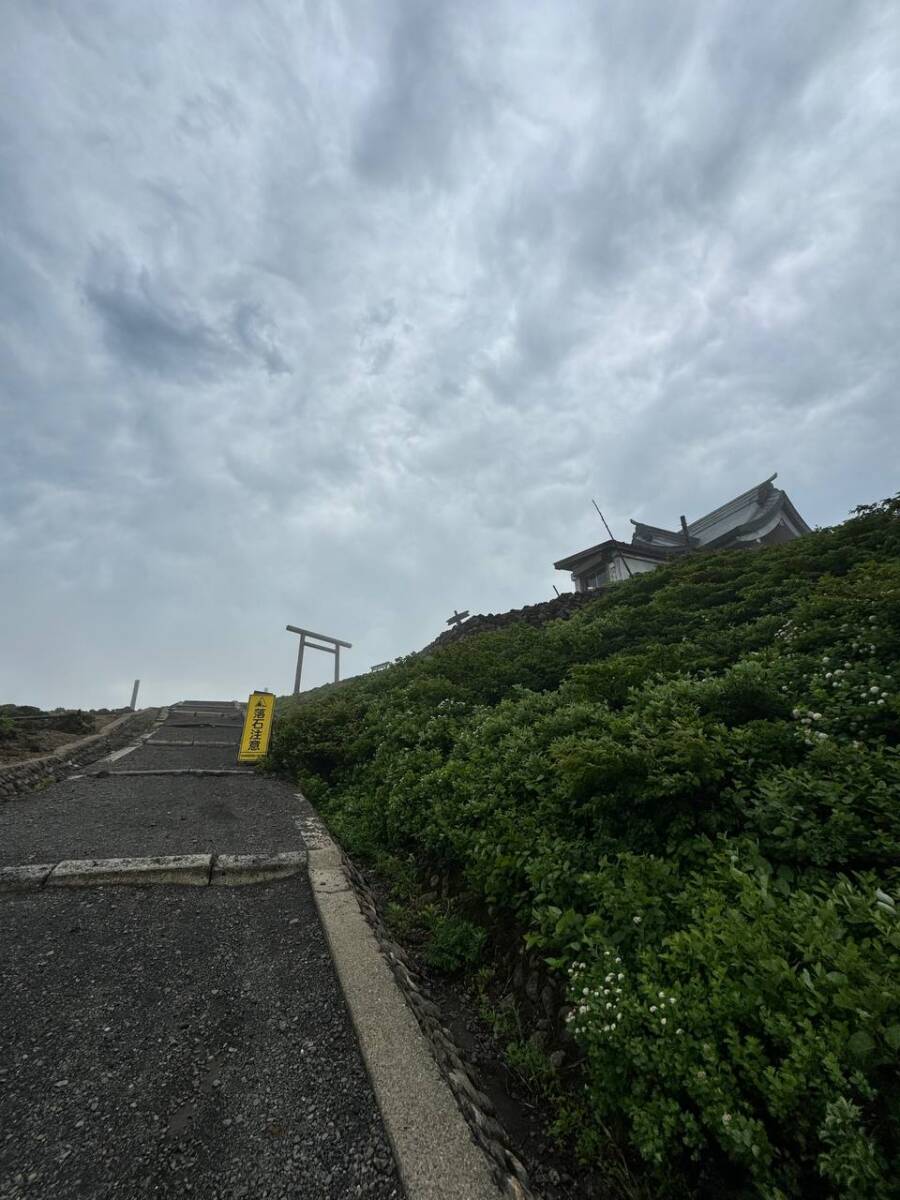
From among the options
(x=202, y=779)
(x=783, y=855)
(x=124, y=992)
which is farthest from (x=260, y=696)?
(x=783, y=855)

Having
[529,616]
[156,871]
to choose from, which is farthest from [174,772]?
[529,616]

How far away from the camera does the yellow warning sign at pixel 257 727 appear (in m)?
9.37

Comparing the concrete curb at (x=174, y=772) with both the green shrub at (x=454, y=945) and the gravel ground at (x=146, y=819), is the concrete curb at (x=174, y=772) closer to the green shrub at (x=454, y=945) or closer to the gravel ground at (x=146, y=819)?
the gravel ground at (x=146, y=819)

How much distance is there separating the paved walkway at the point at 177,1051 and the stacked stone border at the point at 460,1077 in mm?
383

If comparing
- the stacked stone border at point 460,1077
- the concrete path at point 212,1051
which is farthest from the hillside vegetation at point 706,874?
the concrete path at point 212,1051

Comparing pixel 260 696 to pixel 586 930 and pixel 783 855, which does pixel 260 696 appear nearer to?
pixel 586 930

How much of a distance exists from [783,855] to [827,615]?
3.98 metres

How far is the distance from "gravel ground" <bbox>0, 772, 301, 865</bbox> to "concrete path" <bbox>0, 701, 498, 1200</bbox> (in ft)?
0.75

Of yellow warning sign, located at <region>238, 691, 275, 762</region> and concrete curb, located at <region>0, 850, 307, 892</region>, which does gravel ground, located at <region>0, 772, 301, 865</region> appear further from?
yellow warning sign, located at <region>238, 691, 275, 762</region>

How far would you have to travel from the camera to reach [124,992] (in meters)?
2.88

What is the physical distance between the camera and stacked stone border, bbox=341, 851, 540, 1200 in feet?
6.55

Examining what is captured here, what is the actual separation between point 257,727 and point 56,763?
3.10 m

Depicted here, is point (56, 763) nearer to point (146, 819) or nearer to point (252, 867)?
point (146, 819)

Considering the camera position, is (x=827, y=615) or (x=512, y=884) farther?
(x=827, y=615)
